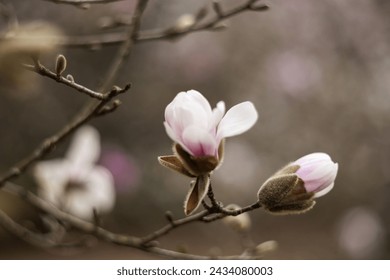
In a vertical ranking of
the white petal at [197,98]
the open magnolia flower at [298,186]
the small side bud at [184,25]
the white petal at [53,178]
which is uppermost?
the small side bud at [184,25]

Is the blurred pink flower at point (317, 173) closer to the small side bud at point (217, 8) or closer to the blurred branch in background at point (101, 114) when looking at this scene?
the blurred branch in background at point (101, 114)

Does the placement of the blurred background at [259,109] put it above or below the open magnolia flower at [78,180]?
above

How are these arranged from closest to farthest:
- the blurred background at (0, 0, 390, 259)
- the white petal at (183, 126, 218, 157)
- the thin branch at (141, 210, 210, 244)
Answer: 1. the white petal at (183, 126, 218, 157)
2. the thin branch at (141, 210, 210, 244)
3. the blurred background at (0, 0, 390, 259)

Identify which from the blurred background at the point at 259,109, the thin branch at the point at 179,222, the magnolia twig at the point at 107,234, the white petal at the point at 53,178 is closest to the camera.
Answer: the thin branch at the point at 179,222

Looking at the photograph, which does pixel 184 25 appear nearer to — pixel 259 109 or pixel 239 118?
pixel 239 118

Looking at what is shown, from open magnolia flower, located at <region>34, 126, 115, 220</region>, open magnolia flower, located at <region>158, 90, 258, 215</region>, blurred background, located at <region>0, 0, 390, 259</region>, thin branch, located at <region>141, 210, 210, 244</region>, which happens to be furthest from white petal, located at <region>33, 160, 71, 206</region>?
blurred background, located at <region>0, 0, 390, 259</region>

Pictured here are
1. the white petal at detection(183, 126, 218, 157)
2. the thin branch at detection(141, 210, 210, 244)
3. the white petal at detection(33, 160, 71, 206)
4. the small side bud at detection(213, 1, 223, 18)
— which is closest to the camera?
the white petal at detection(183, 126, 218, 157)

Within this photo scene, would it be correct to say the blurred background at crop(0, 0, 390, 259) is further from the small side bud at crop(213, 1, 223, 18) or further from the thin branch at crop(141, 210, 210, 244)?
the thin branch at crop(141, 210, 210, 244)

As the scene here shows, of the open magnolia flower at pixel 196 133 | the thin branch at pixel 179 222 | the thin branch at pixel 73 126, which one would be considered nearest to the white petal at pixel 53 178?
the thin branch at pixel 73 126
